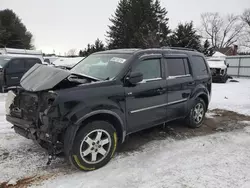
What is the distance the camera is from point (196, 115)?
18.7 feet

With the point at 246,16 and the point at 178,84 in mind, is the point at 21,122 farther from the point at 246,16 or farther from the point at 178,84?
the point at 246,16

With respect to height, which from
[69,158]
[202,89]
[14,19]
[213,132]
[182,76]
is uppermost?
[14,19]

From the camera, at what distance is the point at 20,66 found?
36.0 ft

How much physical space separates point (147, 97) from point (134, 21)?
34.0 meters

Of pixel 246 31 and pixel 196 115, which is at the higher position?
pixel 246 31

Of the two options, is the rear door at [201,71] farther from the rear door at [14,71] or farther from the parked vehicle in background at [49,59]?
the parked vehicle in background at [49,59]

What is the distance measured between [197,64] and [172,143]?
86.3 inches

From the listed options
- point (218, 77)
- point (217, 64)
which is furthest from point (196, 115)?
point (217, 64)

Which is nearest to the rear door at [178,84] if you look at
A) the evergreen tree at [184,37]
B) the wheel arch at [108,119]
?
the wheel arch at [108,119]

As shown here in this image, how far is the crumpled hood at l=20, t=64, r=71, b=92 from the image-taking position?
3.28 metres

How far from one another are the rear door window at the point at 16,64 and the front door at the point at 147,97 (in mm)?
8565

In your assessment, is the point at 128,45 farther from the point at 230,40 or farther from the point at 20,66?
the point at 230,40

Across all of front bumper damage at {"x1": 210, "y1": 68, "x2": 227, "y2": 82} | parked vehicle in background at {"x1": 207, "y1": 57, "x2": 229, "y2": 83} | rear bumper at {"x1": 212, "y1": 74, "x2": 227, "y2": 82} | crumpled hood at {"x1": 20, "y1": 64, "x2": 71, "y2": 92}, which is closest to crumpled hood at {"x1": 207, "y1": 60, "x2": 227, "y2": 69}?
parked vehicle in background at {"x1": 207, "y1": 57, "x2": 229, "y2": 83}

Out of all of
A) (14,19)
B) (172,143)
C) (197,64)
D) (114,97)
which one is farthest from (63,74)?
(14,19)
